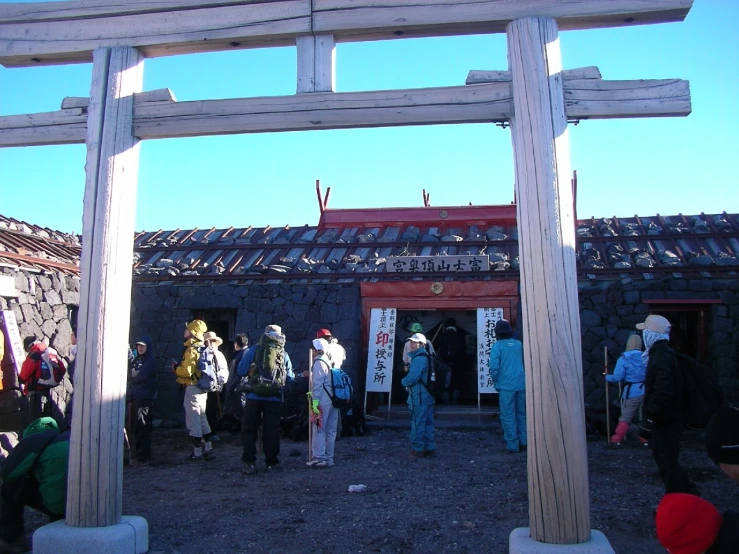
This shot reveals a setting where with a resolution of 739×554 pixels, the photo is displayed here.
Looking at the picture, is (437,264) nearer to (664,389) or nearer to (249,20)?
(664,389)

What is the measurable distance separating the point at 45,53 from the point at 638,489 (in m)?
6.28

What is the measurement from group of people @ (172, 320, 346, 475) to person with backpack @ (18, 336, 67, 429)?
1.44m

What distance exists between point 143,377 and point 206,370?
0.83 meters

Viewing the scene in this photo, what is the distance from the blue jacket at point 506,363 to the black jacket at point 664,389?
3071 mm

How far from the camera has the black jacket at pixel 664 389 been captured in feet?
16.8

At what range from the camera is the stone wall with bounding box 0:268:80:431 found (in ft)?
28.7

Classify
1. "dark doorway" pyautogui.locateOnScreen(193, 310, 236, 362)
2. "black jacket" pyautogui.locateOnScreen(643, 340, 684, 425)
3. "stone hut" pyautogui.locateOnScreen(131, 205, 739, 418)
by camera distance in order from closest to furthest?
"black jacket" pyautogui.locateOnScreen(643, 340, 684, 425) → "stone hut" pyautogui.locateOnScreen(131, 205, 739, 418) → "dark doorway" pyautogui.locateOnScreen(193, 310, 236, 362)

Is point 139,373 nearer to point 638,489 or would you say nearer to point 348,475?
point 348,475

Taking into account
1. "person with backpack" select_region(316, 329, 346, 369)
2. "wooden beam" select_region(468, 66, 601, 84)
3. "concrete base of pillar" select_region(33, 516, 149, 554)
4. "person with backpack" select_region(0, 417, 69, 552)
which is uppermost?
"wooden beam" select_region(468, 66, 601, 84)

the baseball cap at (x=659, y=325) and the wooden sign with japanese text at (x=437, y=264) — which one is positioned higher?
the wooden sign with japanese text at (x=437, y=264)

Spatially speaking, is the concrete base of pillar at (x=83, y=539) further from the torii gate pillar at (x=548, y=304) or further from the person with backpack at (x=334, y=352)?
the person with backpack at (x=334, y=352)

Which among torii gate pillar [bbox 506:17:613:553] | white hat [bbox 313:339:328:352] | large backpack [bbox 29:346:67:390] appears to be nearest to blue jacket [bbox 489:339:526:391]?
white hat [bbox 313:339:328:352]

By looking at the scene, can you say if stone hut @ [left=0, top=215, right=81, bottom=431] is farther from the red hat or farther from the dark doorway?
the red hat

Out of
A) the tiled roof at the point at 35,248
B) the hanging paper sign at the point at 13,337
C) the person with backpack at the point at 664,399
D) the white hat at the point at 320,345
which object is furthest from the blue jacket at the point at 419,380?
the tiled roof at the point at 35,248
